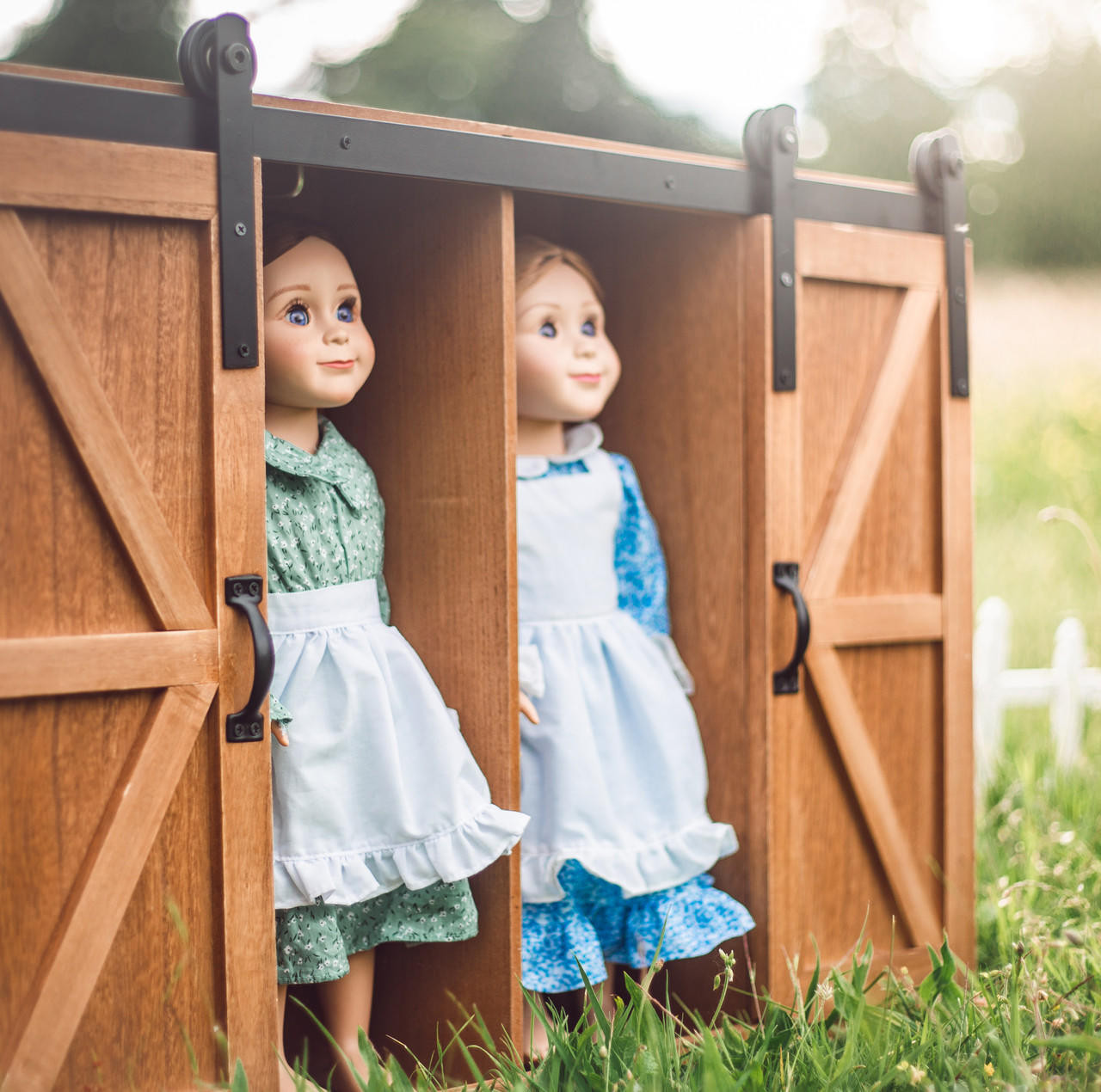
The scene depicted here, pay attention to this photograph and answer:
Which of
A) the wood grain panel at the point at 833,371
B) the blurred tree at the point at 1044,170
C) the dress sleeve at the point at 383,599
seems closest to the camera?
the dress sleeve at the point at 383,599

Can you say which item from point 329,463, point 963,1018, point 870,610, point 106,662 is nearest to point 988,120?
point 870,610

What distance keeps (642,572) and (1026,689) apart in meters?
2.41

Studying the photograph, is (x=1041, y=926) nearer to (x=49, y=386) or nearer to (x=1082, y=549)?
(x=49, y=386)

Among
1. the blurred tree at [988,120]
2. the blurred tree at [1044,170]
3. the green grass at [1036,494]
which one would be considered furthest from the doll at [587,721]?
the blurred tree at [1044,170]

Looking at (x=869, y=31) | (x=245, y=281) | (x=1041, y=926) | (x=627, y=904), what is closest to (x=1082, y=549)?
(x=869, y=31)

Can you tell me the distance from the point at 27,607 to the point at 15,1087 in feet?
2.84

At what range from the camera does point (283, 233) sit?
2.79 metres

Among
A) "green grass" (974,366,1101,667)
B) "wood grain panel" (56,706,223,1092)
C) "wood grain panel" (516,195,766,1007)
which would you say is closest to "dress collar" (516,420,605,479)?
"wood grain panel" (516,195,766,1007)

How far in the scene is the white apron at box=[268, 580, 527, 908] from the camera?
265 cm

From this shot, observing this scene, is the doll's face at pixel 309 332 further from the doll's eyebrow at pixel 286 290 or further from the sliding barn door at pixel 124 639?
the sliding barn door at pixel 124 639

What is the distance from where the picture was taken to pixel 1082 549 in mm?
8875

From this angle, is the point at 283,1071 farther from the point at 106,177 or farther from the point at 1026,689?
the point at 1026,689

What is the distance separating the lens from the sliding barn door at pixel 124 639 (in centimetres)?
229

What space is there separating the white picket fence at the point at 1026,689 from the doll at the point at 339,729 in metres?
2.72
